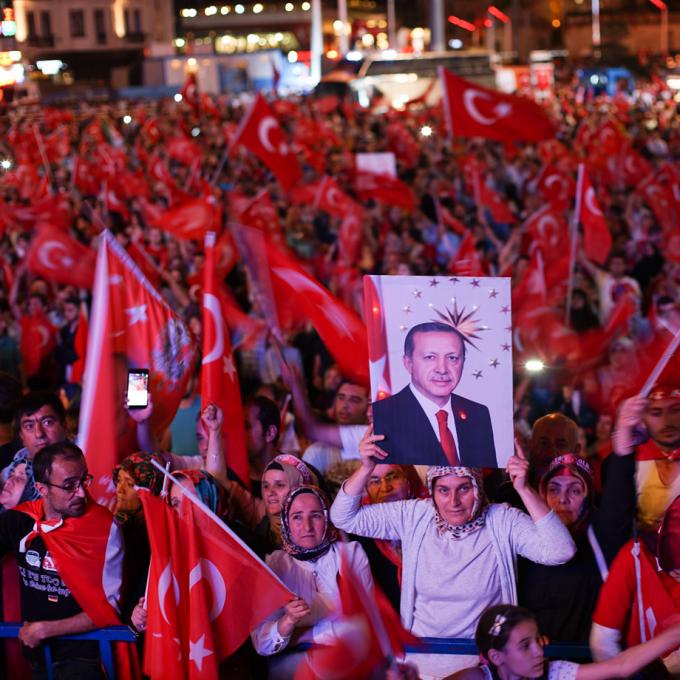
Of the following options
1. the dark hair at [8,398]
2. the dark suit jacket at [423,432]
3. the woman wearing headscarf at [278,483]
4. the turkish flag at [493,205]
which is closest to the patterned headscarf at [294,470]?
the woman wearing headscarf at [278,483]

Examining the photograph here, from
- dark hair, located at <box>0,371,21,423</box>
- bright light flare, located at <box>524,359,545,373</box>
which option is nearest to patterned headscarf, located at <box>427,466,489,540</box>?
dark hair, located at <box>0,371,21,423</box>

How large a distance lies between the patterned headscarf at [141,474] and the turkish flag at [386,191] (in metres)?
10.4

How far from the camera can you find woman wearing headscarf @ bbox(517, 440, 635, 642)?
3.91m

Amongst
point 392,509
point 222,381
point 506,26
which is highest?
point 506,26

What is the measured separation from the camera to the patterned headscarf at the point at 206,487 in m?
4.39

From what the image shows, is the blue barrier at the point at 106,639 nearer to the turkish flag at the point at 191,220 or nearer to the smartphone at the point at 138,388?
the smartphone at the point at 138,388

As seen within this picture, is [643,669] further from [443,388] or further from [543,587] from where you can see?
[443,388]

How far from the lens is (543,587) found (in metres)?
4.09

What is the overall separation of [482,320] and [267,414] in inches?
72.4

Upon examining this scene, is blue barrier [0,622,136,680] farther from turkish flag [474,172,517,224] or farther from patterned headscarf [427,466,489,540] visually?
turkish flag [474,172,517,224]

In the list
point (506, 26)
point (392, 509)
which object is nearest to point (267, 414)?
point (392, 509)

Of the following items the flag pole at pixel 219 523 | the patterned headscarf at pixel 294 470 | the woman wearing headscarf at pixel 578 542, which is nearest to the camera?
the woman wearing headscarf at pixel 578 542

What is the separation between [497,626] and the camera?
3600 mm

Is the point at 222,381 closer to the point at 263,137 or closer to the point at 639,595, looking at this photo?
the point at 639,595
